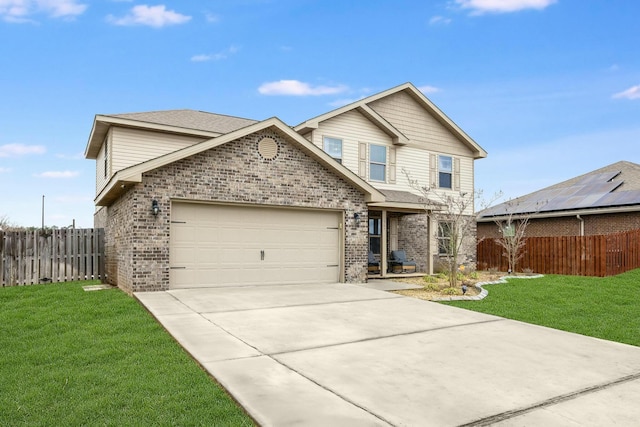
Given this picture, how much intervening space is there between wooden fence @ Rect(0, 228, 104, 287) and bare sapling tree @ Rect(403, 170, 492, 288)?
445 inches

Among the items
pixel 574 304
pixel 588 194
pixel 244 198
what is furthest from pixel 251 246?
pixel 588 194

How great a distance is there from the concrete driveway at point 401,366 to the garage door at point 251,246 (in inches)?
89.9

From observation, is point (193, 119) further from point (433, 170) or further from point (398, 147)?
point (433, 170)

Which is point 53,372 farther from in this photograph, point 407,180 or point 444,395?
point 407,180

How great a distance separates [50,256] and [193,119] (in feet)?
22.9

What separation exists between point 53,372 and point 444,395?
4.46 metres

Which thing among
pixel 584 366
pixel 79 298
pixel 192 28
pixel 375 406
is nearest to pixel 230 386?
pixel 375 406

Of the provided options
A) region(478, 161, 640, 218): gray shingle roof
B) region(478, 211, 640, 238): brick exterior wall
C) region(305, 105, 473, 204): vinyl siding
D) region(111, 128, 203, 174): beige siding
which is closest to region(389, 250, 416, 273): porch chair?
region(305, 105, 473, 204): vinyl siding

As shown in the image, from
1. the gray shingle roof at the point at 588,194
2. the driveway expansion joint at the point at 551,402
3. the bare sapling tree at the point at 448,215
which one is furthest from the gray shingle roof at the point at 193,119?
the driveway expansion joint at the point at 551,402

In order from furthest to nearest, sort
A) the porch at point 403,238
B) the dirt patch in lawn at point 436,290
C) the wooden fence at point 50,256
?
the porch at point 403,238
the wooden fence at point 50,256
the dirt patch in lawn at point 436,290

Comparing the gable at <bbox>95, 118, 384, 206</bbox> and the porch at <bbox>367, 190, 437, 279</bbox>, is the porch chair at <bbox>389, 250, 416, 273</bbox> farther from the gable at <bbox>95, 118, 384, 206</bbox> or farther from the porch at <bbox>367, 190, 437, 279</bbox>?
the gable at <bbox>95, 118, 384, 206</bbox>

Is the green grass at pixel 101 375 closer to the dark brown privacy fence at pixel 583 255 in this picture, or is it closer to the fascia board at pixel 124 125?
the fascia board at pixel 124 125

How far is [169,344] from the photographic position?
20.9 feet

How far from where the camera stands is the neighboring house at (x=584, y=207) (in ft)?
68.9
